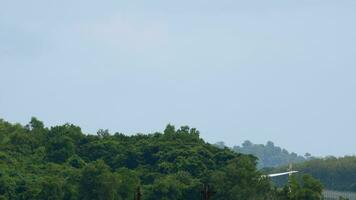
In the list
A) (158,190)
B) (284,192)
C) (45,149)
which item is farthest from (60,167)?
(284,192)

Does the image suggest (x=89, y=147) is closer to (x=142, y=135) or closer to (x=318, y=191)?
(x=142, y=135)

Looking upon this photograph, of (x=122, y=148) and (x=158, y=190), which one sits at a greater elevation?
(x=122, y=148)

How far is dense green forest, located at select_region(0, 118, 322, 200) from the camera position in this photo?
11062 centimetres

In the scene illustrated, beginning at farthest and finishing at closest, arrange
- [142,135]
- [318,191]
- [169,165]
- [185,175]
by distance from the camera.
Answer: [142,135] → [169,165] → [185,175] → [318,191]

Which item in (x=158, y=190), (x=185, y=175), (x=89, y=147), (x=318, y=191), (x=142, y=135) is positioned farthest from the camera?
(x=142, y=135)

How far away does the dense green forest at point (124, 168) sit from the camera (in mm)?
110625

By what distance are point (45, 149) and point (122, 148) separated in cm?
1024

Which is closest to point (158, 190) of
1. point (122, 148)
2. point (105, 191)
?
point (105, 191)

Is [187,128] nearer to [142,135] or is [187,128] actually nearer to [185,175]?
[142,135]

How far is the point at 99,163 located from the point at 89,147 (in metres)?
26.0

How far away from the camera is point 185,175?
120438 millimetres

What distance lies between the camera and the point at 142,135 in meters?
147

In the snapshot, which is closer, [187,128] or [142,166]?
[142,166]

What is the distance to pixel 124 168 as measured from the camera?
122375 millimetres
